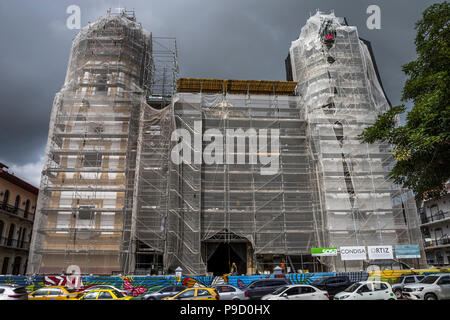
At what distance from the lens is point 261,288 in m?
14.8

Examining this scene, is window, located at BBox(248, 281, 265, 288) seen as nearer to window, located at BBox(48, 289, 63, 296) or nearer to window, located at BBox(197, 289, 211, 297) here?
window, located at BBox(197, 289, 211, 297)

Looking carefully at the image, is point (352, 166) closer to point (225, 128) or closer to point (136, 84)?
→ point (225, 128)

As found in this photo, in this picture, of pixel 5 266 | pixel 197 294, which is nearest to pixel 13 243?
pixel 5 266

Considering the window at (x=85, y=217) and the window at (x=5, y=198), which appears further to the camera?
the window at (x=5, y=198)

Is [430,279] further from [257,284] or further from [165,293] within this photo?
[165,293]

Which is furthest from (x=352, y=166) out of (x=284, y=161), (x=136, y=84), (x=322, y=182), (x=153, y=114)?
(x=136, y=84)

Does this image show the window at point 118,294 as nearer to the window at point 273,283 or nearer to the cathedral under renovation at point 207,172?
the window at point 273,283

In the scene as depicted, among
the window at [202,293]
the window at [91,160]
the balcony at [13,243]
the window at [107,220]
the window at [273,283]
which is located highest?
the window at [91,160]

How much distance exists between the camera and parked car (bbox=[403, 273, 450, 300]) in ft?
41.2

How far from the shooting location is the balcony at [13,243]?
2645 centimetres

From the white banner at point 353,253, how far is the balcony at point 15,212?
27.3 m

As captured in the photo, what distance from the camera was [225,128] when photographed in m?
27.3

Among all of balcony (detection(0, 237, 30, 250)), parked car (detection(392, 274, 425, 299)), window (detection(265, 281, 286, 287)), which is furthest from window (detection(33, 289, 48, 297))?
parked car (detection(392, 274, 425, 299))
